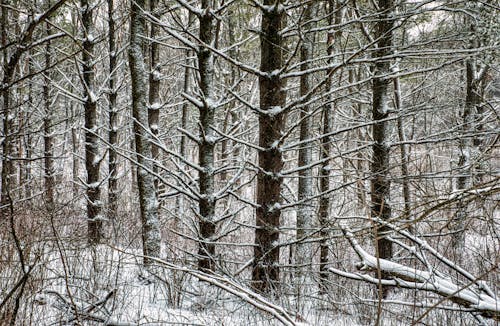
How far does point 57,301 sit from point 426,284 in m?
3.33

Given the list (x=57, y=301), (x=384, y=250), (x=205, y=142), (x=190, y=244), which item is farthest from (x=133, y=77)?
(x=190, y=244)

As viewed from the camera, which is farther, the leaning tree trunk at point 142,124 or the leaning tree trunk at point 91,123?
the leaning tree trunk at point 91,123

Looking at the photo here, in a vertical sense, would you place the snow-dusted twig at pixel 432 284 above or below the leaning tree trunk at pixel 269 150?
below

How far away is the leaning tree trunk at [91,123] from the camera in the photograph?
25.2 ft

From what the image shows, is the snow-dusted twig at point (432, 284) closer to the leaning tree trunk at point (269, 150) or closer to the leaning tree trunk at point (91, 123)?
the leaning tree trunk at point (269, 150)

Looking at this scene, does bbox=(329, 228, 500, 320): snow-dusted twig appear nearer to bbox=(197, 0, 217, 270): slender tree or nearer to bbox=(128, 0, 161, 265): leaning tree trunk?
bbox=(197, 0, 217, 270): slender tree

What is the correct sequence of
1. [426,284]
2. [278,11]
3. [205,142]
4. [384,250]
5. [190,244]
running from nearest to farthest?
1. [426,284]
2. [278,11]
3. [205,142]
4. [384,250]
5. [190,244]

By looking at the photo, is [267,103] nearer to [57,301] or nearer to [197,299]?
[197,299]

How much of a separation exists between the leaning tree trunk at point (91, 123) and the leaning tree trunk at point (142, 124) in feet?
8.32

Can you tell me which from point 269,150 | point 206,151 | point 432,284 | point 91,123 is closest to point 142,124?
point 206,151

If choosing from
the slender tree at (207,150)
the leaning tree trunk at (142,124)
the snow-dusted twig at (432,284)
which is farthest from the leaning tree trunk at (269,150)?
the snow-dusted twig at (432,284)

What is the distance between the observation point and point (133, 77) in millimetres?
5367

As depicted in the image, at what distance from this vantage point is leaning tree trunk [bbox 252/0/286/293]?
4.35m

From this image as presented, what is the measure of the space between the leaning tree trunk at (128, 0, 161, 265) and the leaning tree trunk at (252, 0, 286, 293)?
1742 mm
